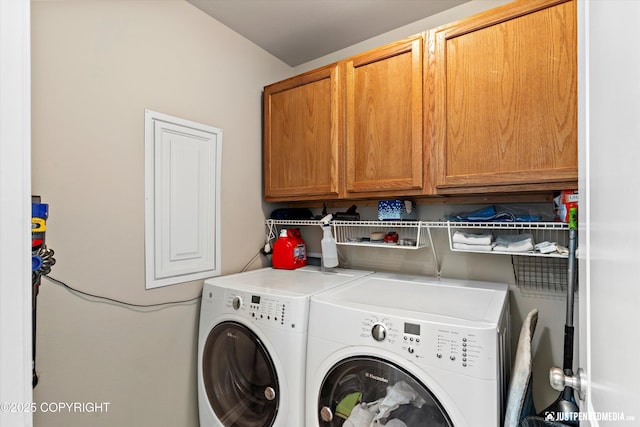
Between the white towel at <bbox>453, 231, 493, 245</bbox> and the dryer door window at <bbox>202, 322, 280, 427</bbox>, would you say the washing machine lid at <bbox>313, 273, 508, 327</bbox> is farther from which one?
the dryer door window at <bbox>202, 322, 280, 427</bbox>

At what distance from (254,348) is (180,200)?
88 centimetres

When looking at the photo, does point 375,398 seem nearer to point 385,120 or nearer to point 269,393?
point 269,393

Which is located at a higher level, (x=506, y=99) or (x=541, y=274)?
(x=506, y=99)

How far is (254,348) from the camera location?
144cm

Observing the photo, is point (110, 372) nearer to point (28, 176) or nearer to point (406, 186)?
point (28, 176)

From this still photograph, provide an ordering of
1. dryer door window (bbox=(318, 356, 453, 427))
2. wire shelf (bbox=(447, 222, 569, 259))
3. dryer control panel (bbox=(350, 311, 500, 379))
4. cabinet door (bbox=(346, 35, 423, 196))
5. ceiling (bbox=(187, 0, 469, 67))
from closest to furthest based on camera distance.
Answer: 1. dryer control panel (bbox=(350, 311, 500, 379))
2. dryer door window (bbox=(318, 356, 453, 427))
3. wire shelf (bbox=(447, 222, 569, 259))
4. cabinet door (bbox=(346, 35, 423, 196))
5. ceiling (bbox=(187, 0, 469, 67))

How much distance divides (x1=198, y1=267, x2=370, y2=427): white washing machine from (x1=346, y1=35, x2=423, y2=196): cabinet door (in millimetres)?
618

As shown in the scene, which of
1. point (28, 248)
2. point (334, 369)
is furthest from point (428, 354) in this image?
point (28, 248)

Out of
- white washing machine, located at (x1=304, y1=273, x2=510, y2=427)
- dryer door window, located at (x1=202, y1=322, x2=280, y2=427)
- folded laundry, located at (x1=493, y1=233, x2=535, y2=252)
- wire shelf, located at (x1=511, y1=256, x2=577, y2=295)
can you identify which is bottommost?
dryer door window, located at (x1=202, y1=322, x2=280, y2=427)

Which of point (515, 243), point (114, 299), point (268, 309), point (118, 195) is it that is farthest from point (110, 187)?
point (515, 243)

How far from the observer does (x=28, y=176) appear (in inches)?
22.0

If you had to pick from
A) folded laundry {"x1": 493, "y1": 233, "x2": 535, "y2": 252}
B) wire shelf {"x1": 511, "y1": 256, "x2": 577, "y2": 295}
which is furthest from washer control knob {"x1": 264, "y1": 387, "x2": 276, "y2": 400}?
wire shelf {"x1": 511, "y1": 256, "x2": 577, "y2": 295}

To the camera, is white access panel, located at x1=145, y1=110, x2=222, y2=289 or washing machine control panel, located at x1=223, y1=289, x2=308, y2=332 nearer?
washing machine control panel, located at x1=223, y1=289, x2=308, y2=332

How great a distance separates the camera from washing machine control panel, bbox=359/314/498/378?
94 cm
